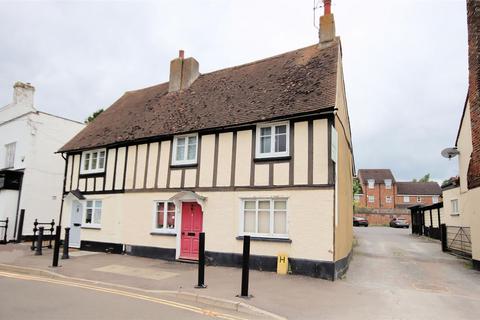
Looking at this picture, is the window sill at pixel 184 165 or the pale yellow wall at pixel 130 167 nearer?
the window sill at pixel 184 165

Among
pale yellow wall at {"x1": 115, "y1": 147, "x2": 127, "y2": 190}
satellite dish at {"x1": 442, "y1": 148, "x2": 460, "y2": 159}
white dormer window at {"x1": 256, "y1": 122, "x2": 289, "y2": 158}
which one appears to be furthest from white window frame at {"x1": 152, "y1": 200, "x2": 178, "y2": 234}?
satellite dish at {"x1": 442, "y1": 148, "x2": 460, "y2": 159}

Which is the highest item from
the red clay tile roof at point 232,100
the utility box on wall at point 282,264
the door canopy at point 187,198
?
the red clay tile roof at point 232,100

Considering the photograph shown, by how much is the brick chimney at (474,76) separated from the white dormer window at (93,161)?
15.9 meters

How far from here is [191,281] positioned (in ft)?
32.6

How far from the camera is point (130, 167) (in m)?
16.2

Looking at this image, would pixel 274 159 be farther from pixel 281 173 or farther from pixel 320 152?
pixel 320 152

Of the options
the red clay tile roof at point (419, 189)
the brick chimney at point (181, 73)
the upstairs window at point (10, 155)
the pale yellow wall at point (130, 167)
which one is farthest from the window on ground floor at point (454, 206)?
the red clay tile roof at point (419, 189)

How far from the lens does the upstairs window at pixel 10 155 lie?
2202cm

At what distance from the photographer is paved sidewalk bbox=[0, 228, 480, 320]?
7574 mm

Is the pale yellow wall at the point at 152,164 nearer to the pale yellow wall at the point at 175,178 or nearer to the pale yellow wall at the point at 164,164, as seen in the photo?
the pale yellow wall at the point at 164,164

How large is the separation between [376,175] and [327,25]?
5667 centimetres

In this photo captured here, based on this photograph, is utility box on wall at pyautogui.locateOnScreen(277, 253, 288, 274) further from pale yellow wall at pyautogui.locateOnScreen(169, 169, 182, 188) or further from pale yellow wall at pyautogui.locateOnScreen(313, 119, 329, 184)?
pale yellow wall at pyautogui.locateOnScreen(169, 169, 182, 188)

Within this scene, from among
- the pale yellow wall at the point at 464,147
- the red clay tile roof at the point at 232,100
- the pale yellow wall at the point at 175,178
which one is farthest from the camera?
the pale yellow wall at the point at 464,147

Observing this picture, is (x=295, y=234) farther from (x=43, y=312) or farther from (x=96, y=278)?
(x=43, y=312)
